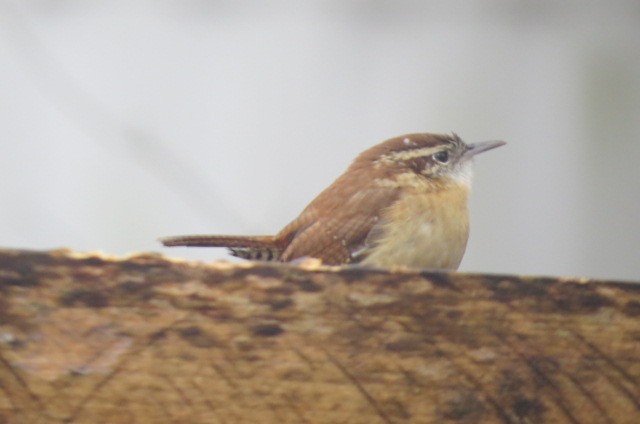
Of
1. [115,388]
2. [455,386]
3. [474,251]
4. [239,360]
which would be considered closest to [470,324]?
[455,386]

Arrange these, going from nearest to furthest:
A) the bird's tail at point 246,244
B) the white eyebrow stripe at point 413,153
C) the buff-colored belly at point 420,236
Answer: the buff-colored belly at point 420,236, the bird's tail at point 246,244, the white eyebrow stripe at point 413,153

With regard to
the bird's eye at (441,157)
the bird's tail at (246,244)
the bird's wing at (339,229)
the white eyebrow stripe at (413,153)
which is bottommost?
the bird's tail at (246,244)

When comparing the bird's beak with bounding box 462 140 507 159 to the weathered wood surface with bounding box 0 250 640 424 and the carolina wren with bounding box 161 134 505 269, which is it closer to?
the carolina wren with bounding box 161 134 505 269

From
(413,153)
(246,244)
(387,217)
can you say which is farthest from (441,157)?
(246,244)

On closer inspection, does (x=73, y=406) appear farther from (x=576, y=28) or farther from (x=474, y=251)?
(x=576, y=28)

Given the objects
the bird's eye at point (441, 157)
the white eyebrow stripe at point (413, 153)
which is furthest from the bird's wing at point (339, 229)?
the bird's eye at point (441, 157)

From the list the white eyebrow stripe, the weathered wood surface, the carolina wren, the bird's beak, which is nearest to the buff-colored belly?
the carolina wren

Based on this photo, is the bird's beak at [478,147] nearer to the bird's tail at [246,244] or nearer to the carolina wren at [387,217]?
the carolina wren at [387,217]
